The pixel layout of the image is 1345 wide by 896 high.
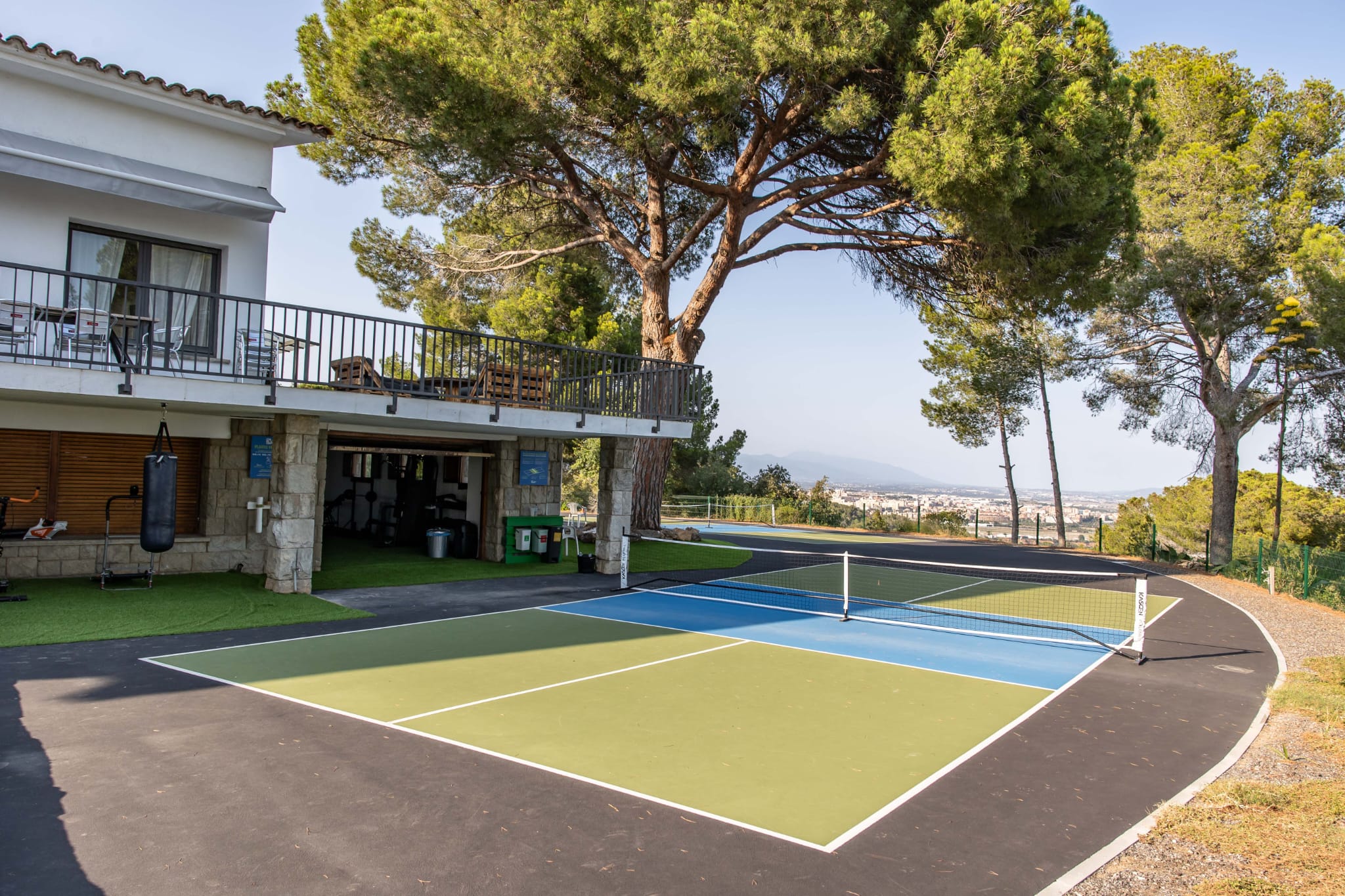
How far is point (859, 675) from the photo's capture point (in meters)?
9.54

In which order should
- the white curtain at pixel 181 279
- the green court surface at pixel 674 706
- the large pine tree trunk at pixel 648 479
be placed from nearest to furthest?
the green court surface at pixel 674 706 < the white curtain at pixel 181 279 < the large pine tree trunk at pixel 648 479

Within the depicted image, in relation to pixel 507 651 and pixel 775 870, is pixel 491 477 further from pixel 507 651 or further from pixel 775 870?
pixel 775 870

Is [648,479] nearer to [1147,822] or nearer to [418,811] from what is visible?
[418,811]

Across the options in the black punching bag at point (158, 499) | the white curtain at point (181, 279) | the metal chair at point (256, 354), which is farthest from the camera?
the white curtain at point (181, 279)

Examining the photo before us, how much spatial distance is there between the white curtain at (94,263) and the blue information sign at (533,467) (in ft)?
25.8

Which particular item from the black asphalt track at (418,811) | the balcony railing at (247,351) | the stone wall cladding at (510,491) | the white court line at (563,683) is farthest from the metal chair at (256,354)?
the white court line at (563,683)

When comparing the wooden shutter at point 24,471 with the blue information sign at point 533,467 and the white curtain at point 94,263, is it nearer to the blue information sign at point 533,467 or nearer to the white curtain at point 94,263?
the white curtain at point 94,263

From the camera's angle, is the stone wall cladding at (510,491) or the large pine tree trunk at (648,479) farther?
the large pine tree trunk at (648,479)

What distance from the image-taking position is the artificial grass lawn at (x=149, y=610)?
9930mm

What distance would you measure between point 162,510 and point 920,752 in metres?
10.2

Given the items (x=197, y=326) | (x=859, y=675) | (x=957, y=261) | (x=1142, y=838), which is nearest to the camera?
(x=1142, y=838)

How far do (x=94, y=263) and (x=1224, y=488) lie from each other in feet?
98.8

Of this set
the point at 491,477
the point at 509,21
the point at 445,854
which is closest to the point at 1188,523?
the point at 491,477

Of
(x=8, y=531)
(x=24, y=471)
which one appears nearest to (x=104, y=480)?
(x=24, y=471)
